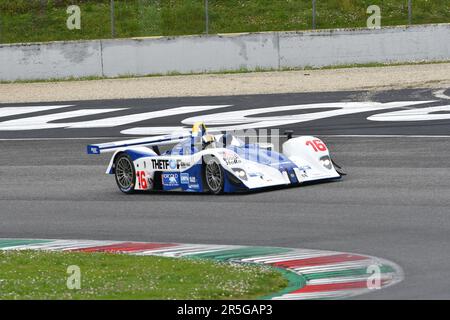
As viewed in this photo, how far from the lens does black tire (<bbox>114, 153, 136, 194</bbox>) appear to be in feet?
53.3

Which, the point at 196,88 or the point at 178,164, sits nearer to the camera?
the point at 178,164

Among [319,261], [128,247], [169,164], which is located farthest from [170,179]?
[319,261]

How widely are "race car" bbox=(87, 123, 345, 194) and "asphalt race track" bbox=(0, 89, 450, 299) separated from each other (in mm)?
178

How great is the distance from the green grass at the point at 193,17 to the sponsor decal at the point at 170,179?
16.6 meters

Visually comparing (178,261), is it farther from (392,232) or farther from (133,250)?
(392,232)

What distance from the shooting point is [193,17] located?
3338 cm

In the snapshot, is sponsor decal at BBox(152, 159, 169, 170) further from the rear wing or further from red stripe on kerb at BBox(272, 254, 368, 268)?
red stripe on kerb at BBox(272, 254, 368, 268)

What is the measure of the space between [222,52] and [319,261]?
817 inches

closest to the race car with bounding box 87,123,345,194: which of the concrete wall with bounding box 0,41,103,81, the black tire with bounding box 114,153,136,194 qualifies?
the black tire with bounding box 114,153,136,194

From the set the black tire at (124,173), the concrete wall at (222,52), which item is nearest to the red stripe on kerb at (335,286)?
the black tire at (124,173)

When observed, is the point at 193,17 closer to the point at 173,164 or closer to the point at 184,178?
the point at 173,164

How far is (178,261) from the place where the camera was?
1111 cm

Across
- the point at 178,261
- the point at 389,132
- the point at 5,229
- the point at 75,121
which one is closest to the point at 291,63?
the point at 75,121
